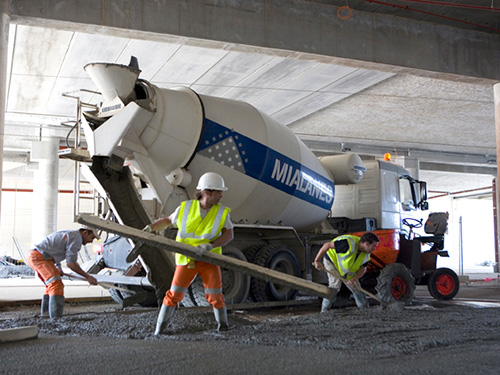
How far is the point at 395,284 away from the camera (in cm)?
946

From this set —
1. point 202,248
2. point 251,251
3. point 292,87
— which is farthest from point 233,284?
point 292,87

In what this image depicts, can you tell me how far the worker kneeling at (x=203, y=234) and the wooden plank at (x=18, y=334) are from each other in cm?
123

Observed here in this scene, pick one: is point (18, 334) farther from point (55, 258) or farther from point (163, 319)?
point (55, 258)

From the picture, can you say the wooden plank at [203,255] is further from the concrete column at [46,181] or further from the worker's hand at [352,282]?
the concrete column at [46,181]

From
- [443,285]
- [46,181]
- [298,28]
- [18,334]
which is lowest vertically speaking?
[443,285]

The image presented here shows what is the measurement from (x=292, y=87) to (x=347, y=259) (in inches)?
315

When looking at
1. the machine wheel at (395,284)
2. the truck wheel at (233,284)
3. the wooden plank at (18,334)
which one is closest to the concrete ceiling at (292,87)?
the truck wheel at (233,284)

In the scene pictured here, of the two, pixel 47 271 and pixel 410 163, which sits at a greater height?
pixel 410 163

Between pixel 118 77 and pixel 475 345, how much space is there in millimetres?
5553

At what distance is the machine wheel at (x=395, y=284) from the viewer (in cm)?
901

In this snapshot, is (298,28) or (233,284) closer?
(233,284)

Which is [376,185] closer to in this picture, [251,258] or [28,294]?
[251,258]

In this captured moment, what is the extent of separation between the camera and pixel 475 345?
5320mm

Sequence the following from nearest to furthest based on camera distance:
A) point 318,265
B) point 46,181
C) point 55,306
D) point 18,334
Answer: point 18,334 → point 55,306 → point 318,265 → point 46,181
